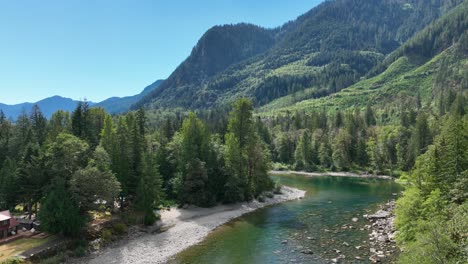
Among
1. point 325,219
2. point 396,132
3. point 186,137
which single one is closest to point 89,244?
point 186,137

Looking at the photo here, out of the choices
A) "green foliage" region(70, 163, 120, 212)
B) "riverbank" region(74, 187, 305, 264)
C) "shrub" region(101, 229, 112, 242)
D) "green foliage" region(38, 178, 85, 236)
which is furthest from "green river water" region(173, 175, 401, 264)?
"green foliage" region(70, 163, 120, 212)

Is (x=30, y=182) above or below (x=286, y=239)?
above

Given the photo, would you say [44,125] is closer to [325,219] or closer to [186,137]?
[186,137]

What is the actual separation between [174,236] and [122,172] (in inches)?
676

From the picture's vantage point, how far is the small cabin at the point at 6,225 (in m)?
52.4

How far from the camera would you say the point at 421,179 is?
2290 inches

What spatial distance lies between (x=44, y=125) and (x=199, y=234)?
267ft

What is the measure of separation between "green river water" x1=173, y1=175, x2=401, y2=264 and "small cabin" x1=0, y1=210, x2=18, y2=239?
24.0 metres

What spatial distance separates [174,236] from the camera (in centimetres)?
6000

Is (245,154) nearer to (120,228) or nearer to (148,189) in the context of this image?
(148,189)

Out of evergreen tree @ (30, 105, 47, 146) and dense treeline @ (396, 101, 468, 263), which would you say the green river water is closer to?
dense treeline @ (396, 101, 468, 263)

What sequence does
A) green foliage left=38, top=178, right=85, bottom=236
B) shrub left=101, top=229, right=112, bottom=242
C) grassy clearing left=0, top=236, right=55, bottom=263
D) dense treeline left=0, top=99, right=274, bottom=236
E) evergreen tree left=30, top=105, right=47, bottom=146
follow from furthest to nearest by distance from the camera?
1. evergreen tree left=30, top=105, right=47, bottom=146
2. shrub left=101, top=229, right=112, bottom=242
3. dense treeline left=0, top=99, right=274, bottom=236
4. green foliage left=38, top=178, right=85, bottom=236
5. grassy clearing left=0, top=236, right=55, bottom=263

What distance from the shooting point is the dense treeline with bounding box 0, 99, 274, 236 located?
185 ft

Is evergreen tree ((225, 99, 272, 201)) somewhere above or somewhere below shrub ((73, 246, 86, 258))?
above
